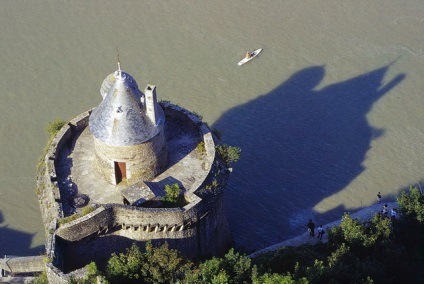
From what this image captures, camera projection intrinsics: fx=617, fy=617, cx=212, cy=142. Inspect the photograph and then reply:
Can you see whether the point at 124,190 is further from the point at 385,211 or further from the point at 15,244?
the point at 385,211

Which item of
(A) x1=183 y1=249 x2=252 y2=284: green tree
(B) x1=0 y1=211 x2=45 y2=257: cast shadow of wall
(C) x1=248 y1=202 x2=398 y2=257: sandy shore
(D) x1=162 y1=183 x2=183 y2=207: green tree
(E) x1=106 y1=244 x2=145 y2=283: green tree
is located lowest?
(C) x1=248 y1=202 x2=398 y2=257: sandy shore

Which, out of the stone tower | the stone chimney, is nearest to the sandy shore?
the stone tower

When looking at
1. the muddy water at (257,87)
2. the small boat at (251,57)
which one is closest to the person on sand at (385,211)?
the muddy water at (257,87)

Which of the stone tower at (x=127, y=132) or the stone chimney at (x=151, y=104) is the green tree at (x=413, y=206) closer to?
the stone tower at (x=127, y=132)

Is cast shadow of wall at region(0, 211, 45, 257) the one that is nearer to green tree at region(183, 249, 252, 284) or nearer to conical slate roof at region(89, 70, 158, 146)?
conical slate roof at region(89, 70, 158, 146)

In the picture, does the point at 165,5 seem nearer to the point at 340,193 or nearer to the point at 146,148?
the point at 340,193

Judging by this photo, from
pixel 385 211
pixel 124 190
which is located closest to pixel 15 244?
pixel 124 190
